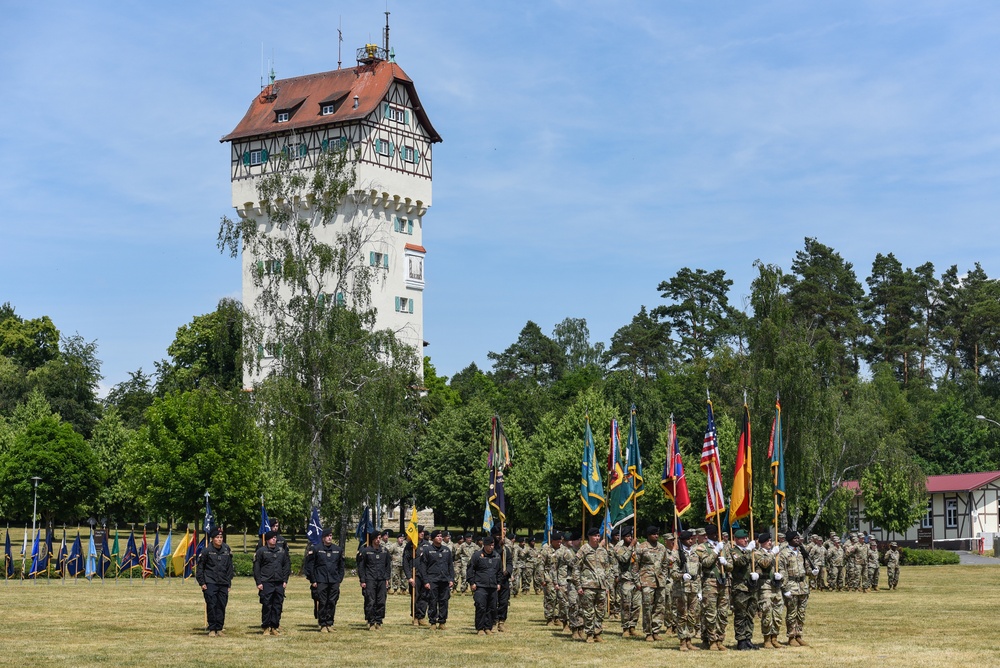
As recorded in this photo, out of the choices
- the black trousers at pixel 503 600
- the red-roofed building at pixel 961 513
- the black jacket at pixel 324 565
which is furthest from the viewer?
the red-roofed building at pixel 961 513

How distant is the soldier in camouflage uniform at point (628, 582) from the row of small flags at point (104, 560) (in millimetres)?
Result: 25726

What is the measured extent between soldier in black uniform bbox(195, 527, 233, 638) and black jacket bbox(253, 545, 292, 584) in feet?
1.96

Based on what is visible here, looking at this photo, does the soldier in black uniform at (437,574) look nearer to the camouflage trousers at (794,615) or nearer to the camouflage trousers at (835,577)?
the camouflage trousers at (794,615)

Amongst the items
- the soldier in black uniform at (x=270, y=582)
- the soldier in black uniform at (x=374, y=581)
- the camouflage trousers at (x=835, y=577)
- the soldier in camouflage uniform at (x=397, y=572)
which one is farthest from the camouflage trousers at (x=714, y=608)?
the camouflage trousers at (x=835, y=577)

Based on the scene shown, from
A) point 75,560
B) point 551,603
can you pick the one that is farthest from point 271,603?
point 75,560

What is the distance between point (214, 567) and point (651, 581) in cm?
832

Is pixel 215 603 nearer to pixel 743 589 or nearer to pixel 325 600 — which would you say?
pixel 325 600

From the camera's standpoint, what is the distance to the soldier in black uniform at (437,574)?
28.2 metres

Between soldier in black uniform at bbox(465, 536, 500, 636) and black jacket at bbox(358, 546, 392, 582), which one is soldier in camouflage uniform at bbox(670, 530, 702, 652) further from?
black jacket at bbox(358, 546, 392, 582)

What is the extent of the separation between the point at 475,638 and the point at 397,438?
2881 cm

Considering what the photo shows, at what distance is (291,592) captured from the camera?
40969 millimetres

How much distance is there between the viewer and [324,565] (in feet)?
90.8

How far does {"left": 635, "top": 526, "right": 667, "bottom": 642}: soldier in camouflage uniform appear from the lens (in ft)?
82.6

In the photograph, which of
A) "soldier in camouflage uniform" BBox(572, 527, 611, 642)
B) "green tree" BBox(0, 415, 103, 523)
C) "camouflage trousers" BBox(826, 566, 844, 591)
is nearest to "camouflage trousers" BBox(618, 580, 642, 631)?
"soldier in camouflage uniform" BBox(572, 527, 611, 642)
